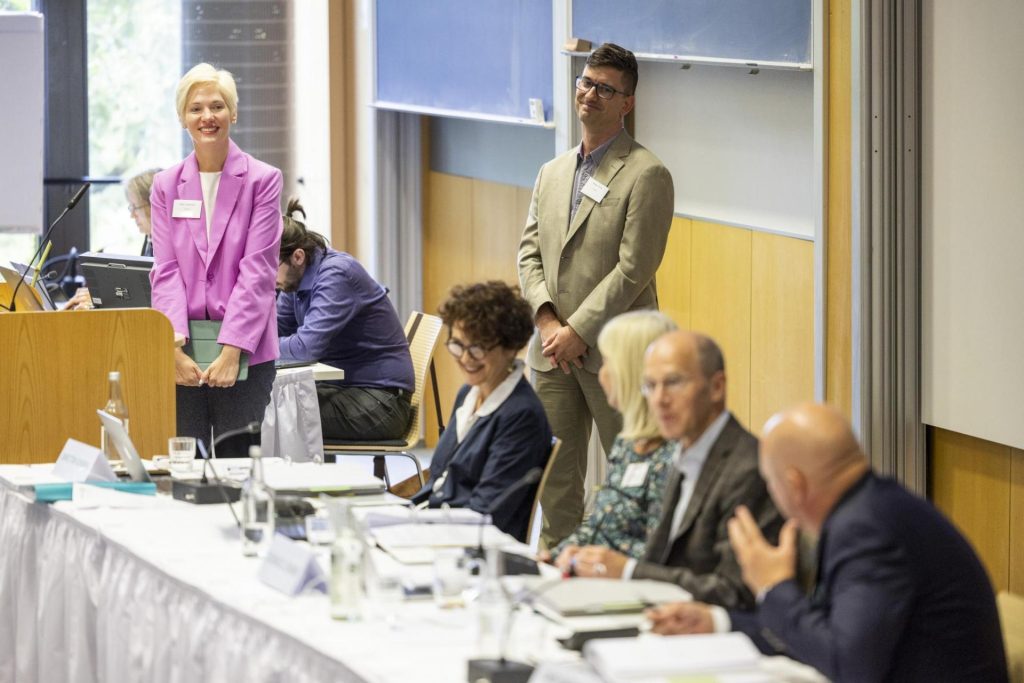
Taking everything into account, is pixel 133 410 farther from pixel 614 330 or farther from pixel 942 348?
pixel 942 348

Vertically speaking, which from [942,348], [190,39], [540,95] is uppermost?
[190,39]

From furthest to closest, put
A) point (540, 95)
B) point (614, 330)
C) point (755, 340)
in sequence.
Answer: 1. point (540, 95)
2. point (755, 340)
3. point (614, 330)

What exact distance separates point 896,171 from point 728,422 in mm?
1702

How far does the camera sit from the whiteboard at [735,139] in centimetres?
450

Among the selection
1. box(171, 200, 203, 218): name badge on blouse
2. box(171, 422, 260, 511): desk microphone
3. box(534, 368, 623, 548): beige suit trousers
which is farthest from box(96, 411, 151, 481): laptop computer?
box(534, 368, 623, 548): beige suit trousers

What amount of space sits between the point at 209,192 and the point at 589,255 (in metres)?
1.13

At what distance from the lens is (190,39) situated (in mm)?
8008

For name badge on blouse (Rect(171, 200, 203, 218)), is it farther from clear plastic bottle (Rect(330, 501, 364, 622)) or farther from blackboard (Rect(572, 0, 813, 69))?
clear plastic bottle (Rect(330, 501, 364, 622))

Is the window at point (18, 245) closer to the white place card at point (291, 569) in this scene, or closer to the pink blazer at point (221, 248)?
the pink blazer at point (221, 248)

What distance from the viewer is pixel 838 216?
13.7ft

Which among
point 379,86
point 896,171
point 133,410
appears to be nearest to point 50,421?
point 133,410

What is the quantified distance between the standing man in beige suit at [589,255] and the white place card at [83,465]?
4.57ft

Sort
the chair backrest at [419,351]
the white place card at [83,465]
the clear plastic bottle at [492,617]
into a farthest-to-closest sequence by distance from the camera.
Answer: the chair backrest at [419,351] < the white place card at [83,465] < the clear plastic bottle at [492,617]

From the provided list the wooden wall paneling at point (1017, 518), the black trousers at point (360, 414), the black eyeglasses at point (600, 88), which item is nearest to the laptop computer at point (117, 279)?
the black trousers at point (360, 414)
